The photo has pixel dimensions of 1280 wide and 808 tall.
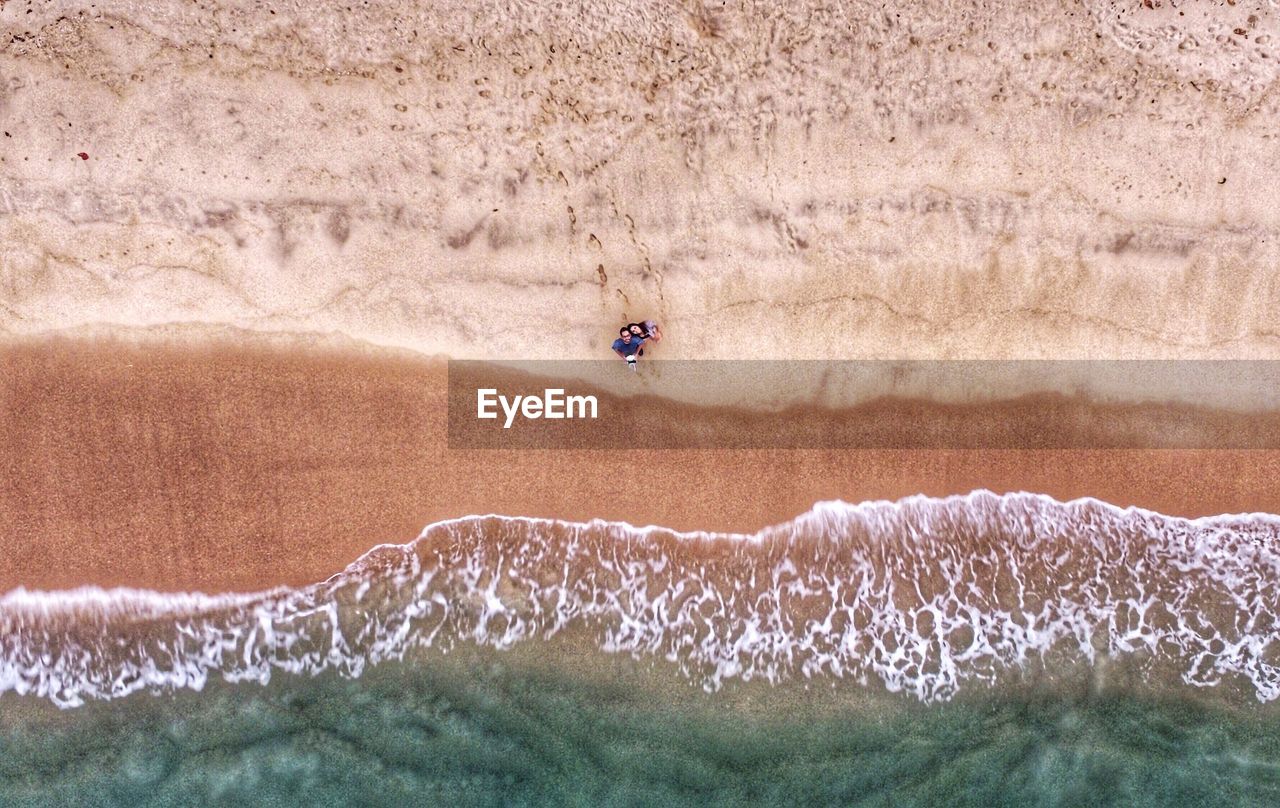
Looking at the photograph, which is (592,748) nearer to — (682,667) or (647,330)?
(682,667)

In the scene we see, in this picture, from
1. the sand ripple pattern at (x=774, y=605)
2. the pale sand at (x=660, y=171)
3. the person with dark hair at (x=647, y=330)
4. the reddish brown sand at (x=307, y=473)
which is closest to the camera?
the person with dark hair at (x=647, y=330)

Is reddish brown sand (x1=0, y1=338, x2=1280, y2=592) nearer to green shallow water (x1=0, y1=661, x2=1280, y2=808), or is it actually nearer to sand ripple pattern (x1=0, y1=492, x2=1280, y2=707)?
sand ripple pattern (x1=0, y1=492, x2=1280, y2=707)

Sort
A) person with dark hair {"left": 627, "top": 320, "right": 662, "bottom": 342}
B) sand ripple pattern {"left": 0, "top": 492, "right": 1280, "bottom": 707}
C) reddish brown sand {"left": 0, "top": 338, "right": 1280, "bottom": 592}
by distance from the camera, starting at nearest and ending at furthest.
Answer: person with dark hair {"left": 627, "top": 320, "right": 662, "bottom": 342}
reddish brown sand {"left": 0, "top": 338, "right": 1280, "bottom": 592}
sand ripple pattern {"left": 0, "top": 492, "right": 1280, "bottom": 707}

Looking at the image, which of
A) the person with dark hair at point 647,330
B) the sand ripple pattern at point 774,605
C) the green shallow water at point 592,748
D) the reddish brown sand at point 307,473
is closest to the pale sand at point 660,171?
the person with dark hair at point 647,330

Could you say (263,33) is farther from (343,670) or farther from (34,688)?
(34,688)

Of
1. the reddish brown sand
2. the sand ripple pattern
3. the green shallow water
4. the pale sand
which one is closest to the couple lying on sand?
the pale sand

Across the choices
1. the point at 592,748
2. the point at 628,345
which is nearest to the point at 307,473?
the point at 628,345

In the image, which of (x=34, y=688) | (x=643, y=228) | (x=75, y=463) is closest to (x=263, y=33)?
(x=643, y=228)

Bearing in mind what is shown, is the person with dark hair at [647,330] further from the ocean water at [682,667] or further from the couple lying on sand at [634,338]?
the ocean water at [682,667]
